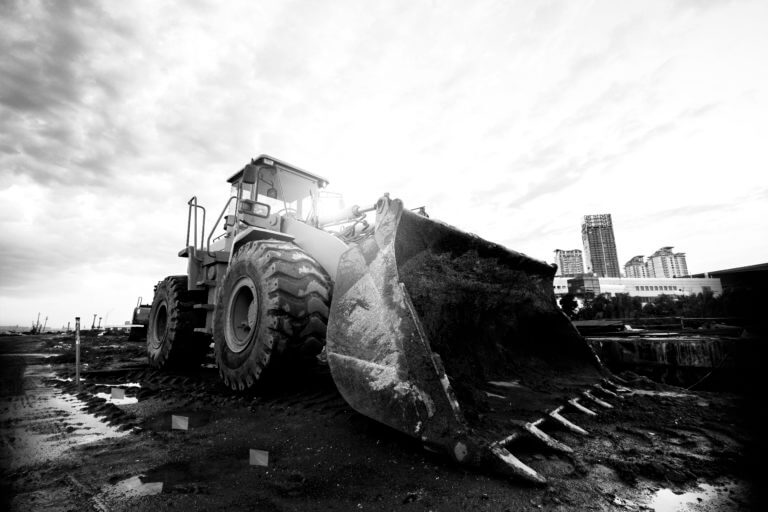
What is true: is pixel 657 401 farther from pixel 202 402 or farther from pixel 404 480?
pixel 202 402

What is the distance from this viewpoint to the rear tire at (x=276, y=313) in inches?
122

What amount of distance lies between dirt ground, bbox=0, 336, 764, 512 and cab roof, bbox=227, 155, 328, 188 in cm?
309

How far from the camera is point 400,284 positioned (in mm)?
Result: 2223

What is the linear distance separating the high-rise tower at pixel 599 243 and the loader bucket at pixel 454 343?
86.0 metres

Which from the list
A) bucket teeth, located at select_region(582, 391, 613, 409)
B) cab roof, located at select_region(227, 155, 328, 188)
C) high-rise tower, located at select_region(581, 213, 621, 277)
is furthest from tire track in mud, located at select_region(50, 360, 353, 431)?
high-rise tower, located at select_region(581, 213, 621, 277)

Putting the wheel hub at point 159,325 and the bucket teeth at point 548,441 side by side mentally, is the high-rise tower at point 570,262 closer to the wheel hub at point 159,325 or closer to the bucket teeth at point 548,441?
the wheel hub at point 159,325

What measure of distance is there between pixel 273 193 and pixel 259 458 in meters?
3.81

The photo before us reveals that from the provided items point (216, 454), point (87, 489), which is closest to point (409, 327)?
point (216, 454)

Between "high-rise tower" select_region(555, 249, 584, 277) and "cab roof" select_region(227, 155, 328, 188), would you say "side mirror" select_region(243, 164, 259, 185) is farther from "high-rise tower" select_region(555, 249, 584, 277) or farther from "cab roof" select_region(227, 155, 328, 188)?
"high-rise tower" select_region(555, 249, 584, 277)

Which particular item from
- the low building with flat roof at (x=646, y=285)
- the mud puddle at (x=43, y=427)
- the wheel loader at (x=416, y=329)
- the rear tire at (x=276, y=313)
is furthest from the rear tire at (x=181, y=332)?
the low building with flat roof at (x=646, y=285)

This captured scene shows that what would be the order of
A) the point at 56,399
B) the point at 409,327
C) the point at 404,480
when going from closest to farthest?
1. the point at 404,480
2. the point at 409,327
3. the point at 56,399

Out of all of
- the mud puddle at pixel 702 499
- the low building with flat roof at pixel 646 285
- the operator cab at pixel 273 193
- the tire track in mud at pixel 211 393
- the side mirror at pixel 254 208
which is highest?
the low building with flat roof at pixel 646 285

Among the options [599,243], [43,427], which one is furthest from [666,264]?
[43,427]

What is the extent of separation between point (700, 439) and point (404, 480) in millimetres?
1728
